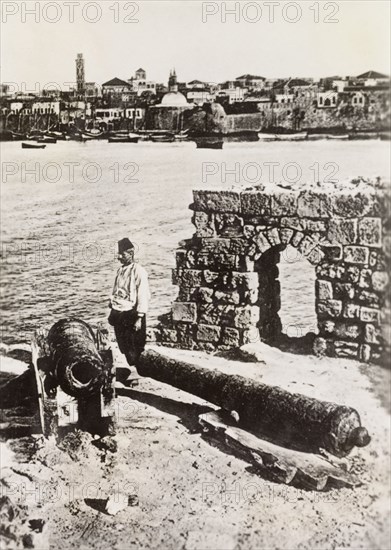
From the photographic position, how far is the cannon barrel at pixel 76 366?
6.13 meters

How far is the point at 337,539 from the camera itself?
532 centimetres

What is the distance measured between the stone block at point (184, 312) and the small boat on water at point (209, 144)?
215 centimetres

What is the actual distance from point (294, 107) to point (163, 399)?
337cm

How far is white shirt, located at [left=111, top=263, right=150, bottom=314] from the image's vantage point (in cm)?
751

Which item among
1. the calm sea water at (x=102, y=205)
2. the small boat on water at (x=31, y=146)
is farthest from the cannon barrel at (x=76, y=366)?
the small boat on water at (x=31, y=146)

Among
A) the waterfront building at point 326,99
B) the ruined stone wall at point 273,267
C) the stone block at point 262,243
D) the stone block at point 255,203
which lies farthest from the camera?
the stone block at point 262,243

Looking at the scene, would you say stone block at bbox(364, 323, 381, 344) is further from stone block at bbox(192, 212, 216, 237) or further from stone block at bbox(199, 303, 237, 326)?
stone block at bbox(192, 212, 216, 237)

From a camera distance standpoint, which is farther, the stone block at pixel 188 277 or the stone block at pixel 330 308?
the stone block at pixel 188 277

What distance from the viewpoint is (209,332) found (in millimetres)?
8516

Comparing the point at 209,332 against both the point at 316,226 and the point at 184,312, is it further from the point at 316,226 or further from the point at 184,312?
the point at 316,226

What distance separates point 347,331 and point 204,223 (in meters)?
2.19

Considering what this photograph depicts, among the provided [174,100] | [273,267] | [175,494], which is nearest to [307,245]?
[273,267]

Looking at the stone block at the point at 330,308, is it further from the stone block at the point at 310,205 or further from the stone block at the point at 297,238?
the stone block at the point at 310,205

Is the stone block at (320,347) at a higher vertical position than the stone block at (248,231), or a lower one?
lower
